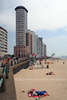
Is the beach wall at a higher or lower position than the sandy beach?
higher

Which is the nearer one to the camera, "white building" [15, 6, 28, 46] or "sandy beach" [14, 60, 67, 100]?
"sandy beach" [14, 60, 67, 100]

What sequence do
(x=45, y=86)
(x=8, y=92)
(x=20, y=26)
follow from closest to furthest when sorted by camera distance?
(x=8, y=92) → (x=45, y=86) → (x=20, y=26)

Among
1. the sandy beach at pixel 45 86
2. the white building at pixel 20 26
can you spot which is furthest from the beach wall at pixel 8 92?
the white building at pixel 20 26

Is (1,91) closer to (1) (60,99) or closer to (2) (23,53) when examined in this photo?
(1) (60,99)

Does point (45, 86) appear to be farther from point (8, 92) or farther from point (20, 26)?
point (20, 26)

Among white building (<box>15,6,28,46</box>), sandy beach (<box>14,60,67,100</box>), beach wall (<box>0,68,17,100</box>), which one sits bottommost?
sandy beach (<box>14,60,67,100</box>)

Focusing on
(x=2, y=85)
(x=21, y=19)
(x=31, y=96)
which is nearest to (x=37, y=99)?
(x=31, y=96)

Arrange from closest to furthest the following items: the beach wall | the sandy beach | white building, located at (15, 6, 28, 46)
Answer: the beach wall < the sandy beach < white building, located at (15, 6, 28, 46)

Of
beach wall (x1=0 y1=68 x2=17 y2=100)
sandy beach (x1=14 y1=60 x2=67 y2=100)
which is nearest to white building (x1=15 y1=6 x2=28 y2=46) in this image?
sandy beach (x1=14 y1=60 x2=67 y2=100)

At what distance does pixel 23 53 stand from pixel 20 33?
13.5m

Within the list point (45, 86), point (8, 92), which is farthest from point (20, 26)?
point (8, 92)

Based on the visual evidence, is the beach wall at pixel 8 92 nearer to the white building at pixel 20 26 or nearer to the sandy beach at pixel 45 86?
the sandy beach at pixel 45 86

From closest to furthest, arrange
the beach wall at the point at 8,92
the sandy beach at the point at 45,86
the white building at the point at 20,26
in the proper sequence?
the beach wall at the point at 8,92
the sandy beach at the point at 45,86
the white building at the point at 20,26

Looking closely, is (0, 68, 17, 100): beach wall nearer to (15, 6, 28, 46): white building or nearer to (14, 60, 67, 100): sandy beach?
(14, 60, 67, 100): sandy beach
